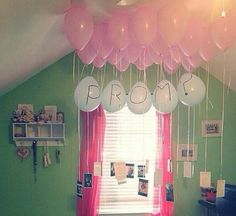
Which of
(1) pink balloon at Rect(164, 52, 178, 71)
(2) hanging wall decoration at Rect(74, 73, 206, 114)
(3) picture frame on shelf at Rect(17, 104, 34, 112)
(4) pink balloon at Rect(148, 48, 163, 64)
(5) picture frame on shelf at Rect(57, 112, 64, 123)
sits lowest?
(5) picture frame on shelf at Rect(57, 112, 64, 123)

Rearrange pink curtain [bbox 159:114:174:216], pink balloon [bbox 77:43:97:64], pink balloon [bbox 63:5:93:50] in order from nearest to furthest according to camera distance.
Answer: pink balloon [bbox 63:5:93:50] < pink balloon [bbox 77:43:97:64] < pink curtain [bbox 159:114:174:216]

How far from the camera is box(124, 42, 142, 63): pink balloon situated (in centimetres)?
265

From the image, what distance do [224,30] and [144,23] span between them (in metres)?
0.54

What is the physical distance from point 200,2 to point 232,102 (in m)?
1.88

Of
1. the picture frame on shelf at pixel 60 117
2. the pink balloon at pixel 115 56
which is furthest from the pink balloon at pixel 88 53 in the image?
the picture frame on shelf at pixel 60 117

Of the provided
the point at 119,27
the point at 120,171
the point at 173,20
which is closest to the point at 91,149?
the point at 120,171

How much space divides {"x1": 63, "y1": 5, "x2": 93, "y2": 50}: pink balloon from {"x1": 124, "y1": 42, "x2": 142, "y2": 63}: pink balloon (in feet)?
1.69

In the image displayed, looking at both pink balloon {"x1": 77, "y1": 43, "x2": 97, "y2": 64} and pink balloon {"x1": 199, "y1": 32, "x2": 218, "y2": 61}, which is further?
pink balloon {"x1": 77, "y1": 43, "x2": 97, "y2": 64}

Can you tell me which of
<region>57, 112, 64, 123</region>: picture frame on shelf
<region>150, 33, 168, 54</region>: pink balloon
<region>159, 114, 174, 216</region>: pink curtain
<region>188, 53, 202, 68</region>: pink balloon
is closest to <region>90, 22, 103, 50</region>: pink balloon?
<region>150, 33, 168, 54</region>: pink balloon

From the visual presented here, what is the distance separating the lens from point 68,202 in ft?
11.9

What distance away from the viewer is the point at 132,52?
2.70m

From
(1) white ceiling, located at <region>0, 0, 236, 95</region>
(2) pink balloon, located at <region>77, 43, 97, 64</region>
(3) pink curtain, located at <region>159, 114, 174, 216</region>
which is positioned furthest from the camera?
(3) pink curtain, located at <region>159, 114, 174, 216</region>

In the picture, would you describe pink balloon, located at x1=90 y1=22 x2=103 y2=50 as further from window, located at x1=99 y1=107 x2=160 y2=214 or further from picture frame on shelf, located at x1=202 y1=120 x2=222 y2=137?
picture frame on shelf, located at x1=202 y1=120 x2=222 y2=137

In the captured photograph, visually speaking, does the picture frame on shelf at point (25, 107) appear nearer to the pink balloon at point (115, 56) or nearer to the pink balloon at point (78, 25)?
the pink balloon at point (115, 56)
